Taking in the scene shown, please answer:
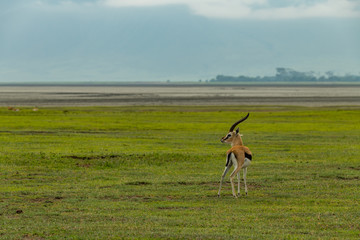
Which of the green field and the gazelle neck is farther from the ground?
the gazelle neck

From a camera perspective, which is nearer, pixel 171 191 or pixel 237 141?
pixel 237 141

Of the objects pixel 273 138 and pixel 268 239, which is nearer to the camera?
pixel 268 239

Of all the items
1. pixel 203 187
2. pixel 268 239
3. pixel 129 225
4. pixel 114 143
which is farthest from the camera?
pixel 114 143

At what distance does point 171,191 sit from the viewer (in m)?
18.0

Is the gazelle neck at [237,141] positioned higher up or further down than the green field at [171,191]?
higher up

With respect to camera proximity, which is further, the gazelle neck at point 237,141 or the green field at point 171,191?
the gazelle neck at point 237,141

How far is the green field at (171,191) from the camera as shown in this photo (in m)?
12.9

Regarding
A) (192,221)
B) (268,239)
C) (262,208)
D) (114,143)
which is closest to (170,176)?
(262,208)

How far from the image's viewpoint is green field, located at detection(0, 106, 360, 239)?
12852 mm

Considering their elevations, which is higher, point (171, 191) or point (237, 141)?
point (237, 141)

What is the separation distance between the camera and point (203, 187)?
1881 cm

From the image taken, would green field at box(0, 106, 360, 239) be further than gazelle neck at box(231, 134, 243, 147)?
No

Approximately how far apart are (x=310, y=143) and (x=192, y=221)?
22.6m

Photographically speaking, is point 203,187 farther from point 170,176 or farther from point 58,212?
point 58,212
